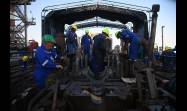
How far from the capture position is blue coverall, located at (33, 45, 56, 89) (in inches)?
232

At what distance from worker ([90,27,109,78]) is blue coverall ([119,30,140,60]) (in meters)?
0.93

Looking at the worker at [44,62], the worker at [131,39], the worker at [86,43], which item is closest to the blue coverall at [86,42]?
the worker at [86,43]

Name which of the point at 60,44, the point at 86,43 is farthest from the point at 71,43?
the point at 86,43

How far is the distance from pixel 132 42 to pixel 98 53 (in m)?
1.28

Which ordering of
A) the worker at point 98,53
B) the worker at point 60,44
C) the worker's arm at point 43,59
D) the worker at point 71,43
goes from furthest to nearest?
1. the worker at point 71,43
2. the worker at point 60,44
3. the worker at point 98,53
4. the worker's arm at point 43,59

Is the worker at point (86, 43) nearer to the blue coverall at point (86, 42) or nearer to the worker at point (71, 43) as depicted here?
the blue coverall at point (86, 42)

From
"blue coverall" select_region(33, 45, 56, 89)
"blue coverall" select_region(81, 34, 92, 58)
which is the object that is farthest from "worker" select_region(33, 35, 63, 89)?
"blue coverall" select_region(81, 34, 92, 58)

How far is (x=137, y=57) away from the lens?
8.82 m

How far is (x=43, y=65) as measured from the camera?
5887 mm

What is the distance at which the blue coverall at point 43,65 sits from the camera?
588cm

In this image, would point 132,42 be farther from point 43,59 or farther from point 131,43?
point 43,59
